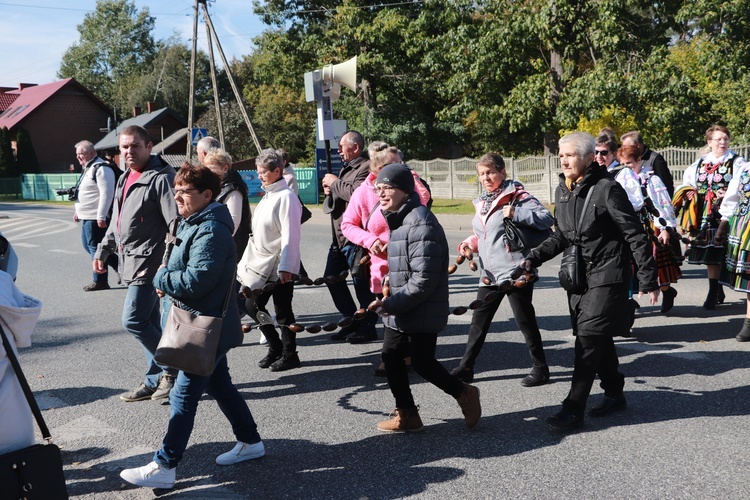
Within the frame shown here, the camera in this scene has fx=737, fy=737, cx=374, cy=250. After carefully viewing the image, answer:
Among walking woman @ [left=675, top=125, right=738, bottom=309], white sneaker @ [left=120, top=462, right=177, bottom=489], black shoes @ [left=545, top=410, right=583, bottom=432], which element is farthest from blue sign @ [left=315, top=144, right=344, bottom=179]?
white sneaker @ [left=120, top=462, right=177, bottom=489]

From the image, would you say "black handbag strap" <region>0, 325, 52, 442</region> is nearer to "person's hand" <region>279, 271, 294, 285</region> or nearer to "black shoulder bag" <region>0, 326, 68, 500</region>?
"black shoulder bag" <region>0, 326, 68, 500</region>

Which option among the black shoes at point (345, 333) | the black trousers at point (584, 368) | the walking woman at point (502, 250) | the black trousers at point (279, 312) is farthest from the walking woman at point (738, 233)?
the black trousers at point (279, 312)

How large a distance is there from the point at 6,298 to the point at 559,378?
12.9 ft

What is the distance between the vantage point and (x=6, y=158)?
52.8m

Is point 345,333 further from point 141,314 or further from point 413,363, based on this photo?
point 413,363

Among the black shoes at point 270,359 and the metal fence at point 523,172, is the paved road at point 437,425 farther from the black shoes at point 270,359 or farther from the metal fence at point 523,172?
the metal fence at point 523,172

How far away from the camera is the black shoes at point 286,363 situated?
6.00 metres

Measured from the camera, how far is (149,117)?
2267 inches

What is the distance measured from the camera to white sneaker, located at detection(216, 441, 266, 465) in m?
4.05

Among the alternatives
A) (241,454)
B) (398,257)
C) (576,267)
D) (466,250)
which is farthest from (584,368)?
(241,454)

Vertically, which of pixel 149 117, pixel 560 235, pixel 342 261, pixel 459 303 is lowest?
pixel 459 303

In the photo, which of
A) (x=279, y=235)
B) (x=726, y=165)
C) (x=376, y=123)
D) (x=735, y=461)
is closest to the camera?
(x=735, y=461)

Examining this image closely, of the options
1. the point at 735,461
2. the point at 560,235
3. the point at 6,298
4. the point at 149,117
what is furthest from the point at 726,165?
the point at 149,117

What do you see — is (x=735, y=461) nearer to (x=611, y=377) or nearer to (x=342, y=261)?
(x=611, y=377)
